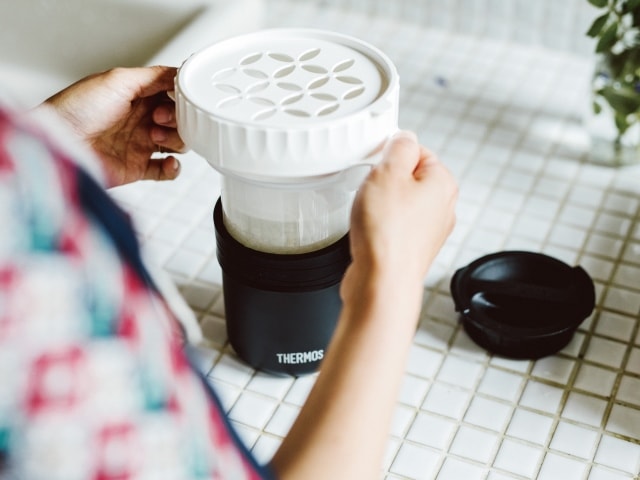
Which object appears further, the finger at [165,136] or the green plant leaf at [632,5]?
the green plant leaf at [632,5]

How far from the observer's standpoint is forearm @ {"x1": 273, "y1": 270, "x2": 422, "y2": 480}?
454mm

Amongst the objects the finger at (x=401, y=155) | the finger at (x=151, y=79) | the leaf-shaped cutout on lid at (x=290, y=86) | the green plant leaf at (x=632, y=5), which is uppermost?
the finger at (x=401, y=155)

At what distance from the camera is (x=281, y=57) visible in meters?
0.69

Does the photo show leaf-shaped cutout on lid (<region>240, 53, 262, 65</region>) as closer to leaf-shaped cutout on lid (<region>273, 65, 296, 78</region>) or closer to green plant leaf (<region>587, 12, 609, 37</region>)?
leaf-shaped cutout on lid (<region>273, 65, 296, 78</region>)

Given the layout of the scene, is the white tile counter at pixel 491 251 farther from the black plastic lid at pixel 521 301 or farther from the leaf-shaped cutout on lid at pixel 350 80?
the leaf-shaped cutout on lid at pixel 350 80

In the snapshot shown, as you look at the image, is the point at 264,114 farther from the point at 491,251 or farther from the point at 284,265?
the point at 491,251

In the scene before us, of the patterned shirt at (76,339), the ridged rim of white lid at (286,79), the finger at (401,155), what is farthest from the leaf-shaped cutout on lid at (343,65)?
the patterned shirt at (76,339)

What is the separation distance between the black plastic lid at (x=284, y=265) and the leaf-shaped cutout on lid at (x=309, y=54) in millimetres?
144

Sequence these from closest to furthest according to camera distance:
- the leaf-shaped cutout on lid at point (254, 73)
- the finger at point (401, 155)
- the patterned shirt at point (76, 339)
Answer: the patterned shirt at point (76, 339) → the finger at point (401, 155) → the leaf-shaped cutout on lid at point (254, 73)

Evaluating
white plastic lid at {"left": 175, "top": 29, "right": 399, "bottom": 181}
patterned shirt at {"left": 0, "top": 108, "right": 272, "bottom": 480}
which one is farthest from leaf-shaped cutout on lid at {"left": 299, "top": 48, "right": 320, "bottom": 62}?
patterned shirt at {"left": 0, "top": 108, "right": 272, "bottom": 480}

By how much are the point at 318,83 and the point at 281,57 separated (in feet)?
0.18

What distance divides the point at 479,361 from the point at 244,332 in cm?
22

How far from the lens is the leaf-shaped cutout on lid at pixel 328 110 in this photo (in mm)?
617

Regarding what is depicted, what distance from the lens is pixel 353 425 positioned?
459mm
